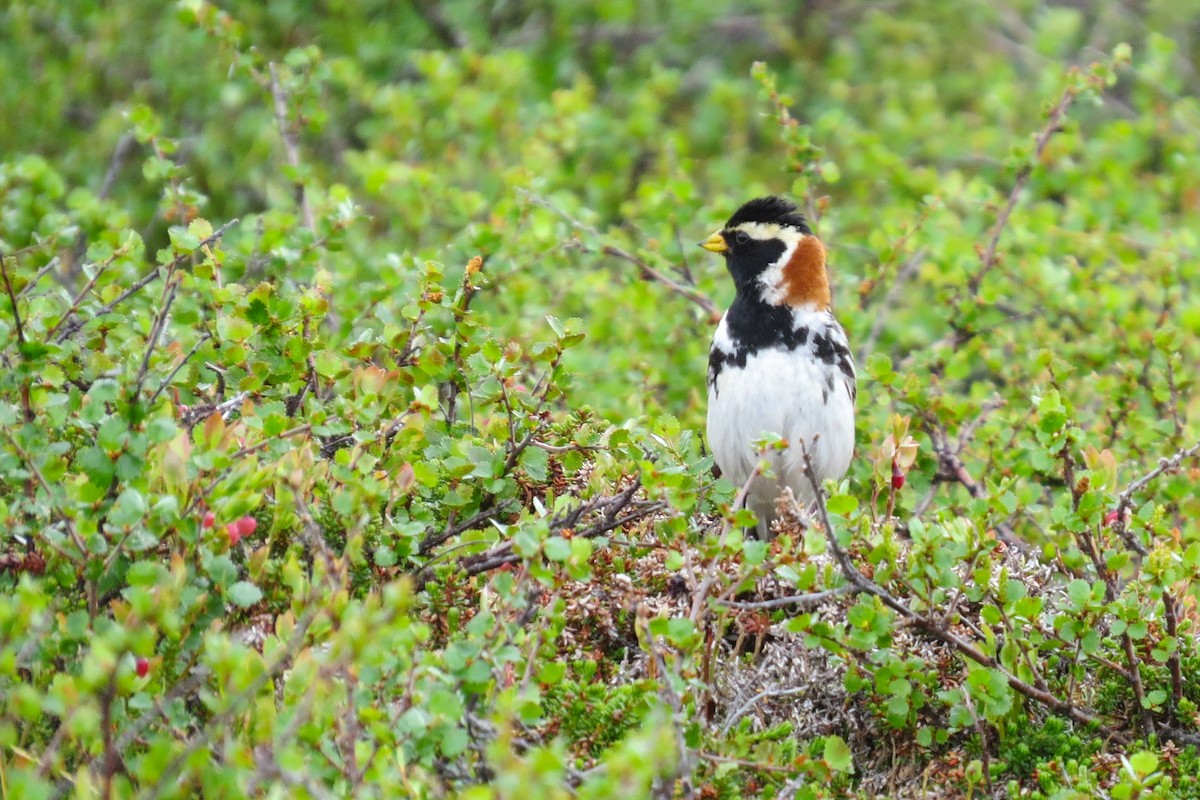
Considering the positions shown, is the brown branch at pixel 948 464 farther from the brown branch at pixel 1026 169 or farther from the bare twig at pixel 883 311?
the bare twig at pixel 883 311

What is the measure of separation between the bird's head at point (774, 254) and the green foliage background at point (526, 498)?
0.36 meters

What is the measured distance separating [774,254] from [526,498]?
5.78ft

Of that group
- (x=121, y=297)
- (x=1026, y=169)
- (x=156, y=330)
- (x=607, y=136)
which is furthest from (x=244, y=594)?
(x=607, y=136)

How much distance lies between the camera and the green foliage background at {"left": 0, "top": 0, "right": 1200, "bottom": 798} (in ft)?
10.3

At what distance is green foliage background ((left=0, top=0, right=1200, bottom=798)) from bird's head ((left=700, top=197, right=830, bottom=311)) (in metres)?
0.36

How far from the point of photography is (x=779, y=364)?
5438 mm

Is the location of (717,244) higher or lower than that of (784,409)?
higher

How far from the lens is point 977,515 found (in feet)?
12.5

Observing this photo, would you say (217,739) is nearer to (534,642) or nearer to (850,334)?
(534,642)

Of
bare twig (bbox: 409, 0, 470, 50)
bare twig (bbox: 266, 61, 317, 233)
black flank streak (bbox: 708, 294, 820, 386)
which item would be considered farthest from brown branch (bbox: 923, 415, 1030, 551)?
bare twig (bbox: 409, 0, 470, 50)

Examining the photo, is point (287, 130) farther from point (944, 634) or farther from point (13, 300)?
point (944, 634)

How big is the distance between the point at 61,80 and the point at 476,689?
6587 mm

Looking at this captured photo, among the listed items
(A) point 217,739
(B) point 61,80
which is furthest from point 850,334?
(B) point 61,80

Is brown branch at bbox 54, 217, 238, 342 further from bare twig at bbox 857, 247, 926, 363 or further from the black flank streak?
bare twig at bbox 857, 247, 926, 363
